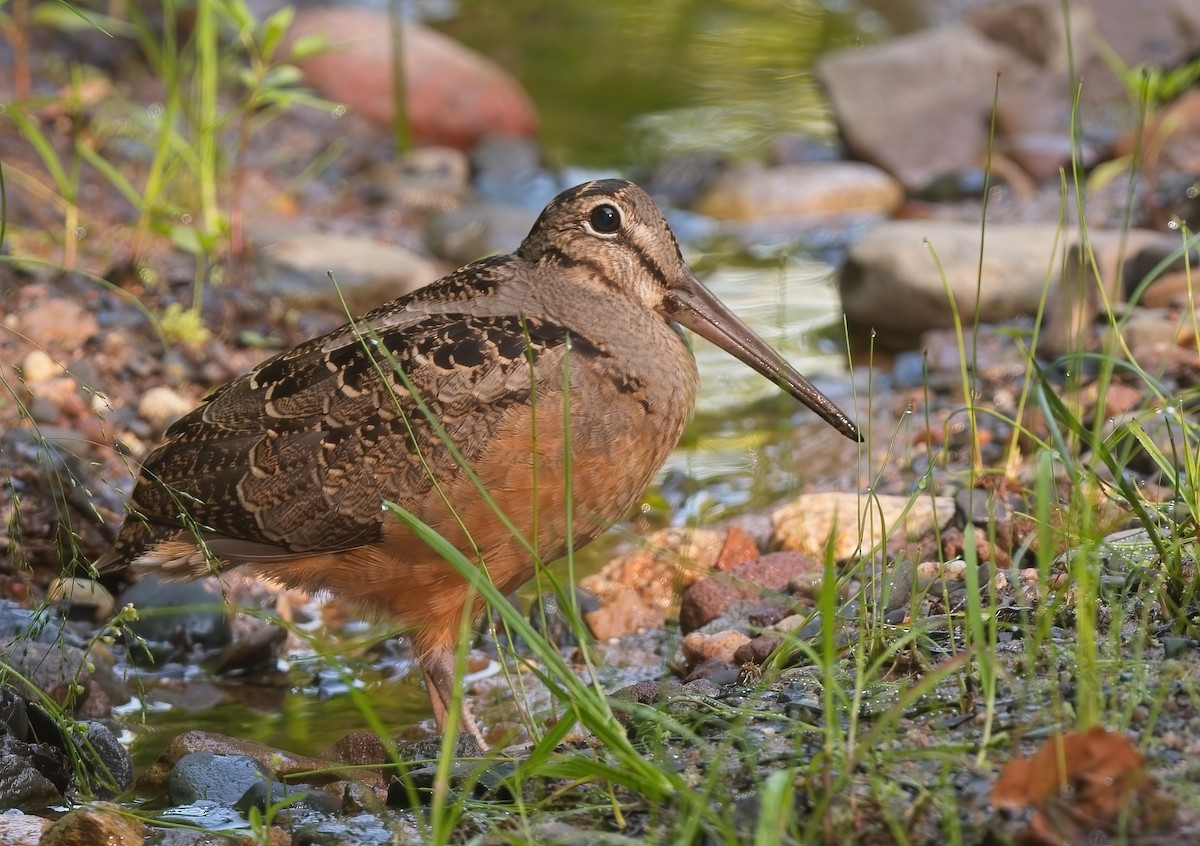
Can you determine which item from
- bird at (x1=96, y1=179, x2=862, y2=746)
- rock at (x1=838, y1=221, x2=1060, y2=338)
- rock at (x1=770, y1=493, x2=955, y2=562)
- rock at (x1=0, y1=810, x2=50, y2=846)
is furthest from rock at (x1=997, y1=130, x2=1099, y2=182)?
rock at (x1=0, y1=810, x2=50, y2=846)

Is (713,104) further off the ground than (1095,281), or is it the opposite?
(713,104)

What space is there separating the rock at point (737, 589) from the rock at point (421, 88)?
19.2 ft

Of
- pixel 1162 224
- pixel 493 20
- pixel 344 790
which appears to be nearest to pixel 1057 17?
pixel 1162 224

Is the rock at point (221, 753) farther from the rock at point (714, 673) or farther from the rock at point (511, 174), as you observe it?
the rock at point (511, 174)

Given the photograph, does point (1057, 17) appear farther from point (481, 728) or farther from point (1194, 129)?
point (481, 728)

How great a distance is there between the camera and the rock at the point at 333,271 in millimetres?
6953

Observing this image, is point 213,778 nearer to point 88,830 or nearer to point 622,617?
point 88,830

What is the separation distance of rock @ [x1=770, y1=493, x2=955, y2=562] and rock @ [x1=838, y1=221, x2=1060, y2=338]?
6.50 ft

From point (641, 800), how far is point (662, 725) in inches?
8.1

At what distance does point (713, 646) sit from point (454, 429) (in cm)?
94

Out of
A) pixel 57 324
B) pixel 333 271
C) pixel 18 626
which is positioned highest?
pixel 333 271

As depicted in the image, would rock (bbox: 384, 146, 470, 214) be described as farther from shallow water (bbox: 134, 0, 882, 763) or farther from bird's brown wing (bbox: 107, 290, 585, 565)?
bird's brown wing (bbox: 107, 290, 585, 565)

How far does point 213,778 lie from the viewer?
3586 mm

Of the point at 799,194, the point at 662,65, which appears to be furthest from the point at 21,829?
the point at 662,65
